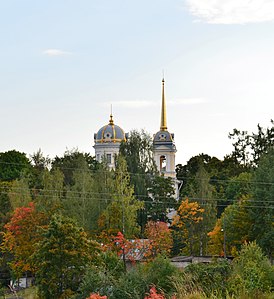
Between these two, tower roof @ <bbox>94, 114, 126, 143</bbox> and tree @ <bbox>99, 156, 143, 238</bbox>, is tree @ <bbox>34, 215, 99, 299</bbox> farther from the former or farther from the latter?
tower roof @ <bbox>94, 114, 126, 143</bbox>

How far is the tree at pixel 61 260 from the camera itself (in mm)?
33656

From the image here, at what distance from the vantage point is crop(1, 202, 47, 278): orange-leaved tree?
4622 centimetres

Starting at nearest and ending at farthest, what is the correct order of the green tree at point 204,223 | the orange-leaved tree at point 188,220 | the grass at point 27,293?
the grass at point 27,293 < the green tree at point 204,223 < the orange-leaved tree at point 188,220

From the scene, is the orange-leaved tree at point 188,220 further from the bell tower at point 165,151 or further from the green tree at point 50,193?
the bell tower at point 165,151

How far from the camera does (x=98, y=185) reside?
55.9 m

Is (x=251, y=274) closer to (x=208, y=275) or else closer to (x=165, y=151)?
(x=208, y=275)

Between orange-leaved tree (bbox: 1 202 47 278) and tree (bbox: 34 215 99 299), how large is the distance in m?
11.2

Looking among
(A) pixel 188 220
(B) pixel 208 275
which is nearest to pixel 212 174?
(A) pixel 188 220

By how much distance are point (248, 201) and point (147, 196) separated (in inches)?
634

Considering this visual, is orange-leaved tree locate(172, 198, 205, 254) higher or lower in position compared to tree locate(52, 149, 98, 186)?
lower

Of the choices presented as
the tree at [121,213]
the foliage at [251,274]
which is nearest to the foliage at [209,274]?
the foliage at [251,274]

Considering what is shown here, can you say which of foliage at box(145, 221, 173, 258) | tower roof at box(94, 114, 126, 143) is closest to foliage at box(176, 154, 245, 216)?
foliage at box(145, 221, 173, 258)

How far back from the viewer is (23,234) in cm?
4697

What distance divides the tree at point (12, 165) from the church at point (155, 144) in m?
8.53
